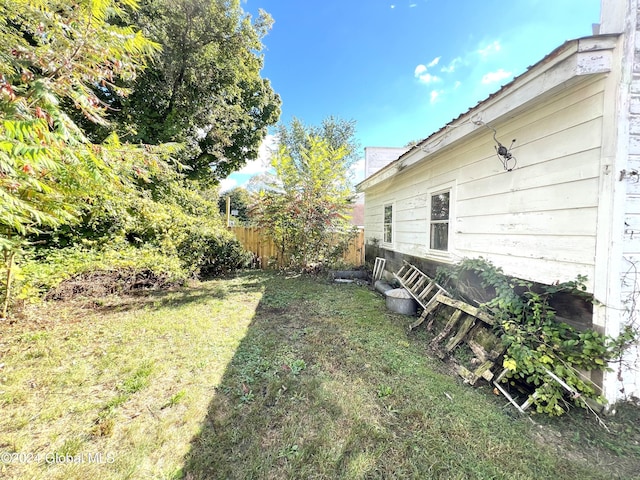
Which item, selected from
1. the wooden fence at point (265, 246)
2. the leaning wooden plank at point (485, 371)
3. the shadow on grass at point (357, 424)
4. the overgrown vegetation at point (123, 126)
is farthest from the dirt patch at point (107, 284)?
the leaning wooden plank at point (485, 371)

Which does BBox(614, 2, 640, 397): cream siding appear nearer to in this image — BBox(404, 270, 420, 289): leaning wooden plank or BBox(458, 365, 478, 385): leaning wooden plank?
BBox(458, 365, 478, 385): leaning wooden plank

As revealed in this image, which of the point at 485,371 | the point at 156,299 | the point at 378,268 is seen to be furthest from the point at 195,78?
the point at 485,371

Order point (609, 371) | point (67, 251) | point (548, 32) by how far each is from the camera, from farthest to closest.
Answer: point (67, 251) → point (548, 32) → point (609, 371)

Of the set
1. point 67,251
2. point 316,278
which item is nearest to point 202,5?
point 67,251

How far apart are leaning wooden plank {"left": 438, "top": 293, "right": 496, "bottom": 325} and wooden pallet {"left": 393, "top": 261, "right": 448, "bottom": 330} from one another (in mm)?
267

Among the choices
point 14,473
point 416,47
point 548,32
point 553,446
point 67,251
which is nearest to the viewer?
point 14,473

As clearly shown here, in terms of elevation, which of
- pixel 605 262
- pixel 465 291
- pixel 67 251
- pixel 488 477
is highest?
pixel 605 262

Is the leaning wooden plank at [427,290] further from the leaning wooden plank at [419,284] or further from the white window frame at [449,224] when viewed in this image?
the white window frame at [449,224]

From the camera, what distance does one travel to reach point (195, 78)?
8.12 meters

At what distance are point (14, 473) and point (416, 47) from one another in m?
10.5

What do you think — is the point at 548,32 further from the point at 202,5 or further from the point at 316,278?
the point at 202,5

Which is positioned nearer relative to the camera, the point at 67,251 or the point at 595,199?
the point at 595,199

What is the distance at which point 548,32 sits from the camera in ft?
10.8

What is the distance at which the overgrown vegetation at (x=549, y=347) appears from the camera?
197 cm
